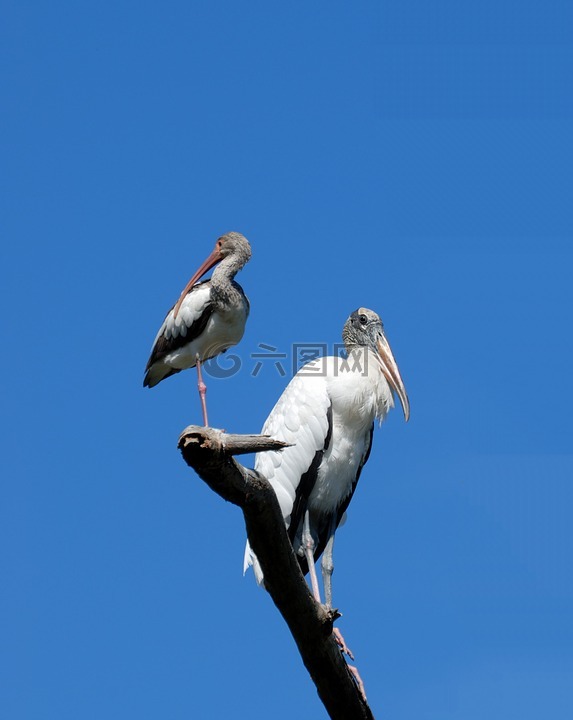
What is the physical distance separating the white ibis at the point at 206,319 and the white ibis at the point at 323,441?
1.12 m

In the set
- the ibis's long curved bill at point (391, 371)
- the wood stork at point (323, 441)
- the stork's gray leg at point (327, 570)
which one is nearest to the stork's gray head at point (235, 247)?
the wood stork at point (323, 441)

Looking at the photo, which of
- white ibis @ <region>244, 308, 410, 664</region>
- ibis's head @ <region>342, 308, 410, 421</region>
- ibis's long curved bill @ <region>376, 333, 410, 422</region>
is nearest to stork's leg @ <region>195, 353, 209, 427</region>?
white ibis @ <region>244, 308, 410, 664</region>

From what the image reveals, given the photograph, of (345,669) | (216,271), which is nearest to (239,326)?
(216,271)

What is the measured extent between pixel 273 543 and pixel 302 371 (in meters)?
3.84

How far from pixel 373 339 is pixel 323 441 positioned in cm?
121

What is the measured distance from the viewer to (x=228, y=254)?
36.0 feet

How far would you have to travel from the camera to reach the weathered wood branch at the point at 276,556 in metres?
5.36

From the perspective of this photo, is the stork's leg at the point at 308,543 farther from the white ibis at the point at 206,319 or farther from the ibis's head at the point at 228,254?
the ibis's head at the point at 228,254

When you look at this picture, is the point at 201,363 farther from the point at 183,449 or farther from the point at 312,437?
the point at 183,449

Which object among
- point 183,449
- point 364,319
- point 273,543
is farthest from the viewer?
point 364,319

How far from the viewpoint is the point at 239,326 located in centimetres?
1053

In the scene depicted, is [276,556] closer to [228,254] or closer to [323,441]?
[323,441]

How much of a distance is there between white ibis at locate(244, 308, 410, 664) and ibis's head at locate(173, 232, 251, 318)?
160 cm

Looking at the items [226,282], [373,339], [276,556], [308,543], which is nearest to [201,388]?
[226,282]
